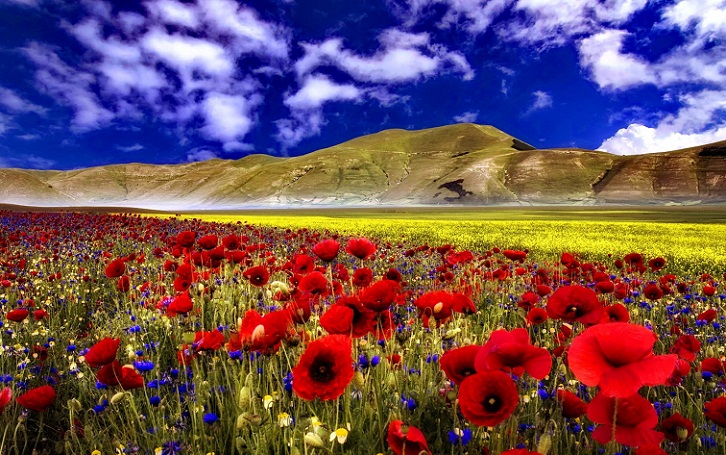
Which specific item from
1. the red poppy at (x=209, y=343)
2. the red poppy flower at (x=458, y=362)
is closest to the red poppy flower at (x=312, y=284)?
the red poppy at (x=209, y=343)

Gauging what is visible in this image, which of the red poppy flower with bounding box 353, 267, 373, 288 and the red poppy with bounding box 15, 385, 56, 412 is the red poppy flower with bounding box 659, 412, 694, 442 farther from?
the red poppy with bounding box 15, 385, 56, 412

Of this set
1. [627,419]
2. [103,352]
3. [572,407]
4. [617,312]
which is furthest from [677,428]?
[103,352]

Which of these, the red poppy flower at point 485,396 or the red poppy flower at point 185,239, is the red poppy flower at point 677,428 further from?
the red poppy flower at point 185,239

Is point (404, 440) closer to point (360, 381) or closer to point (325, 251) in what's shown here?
point (360, 381)

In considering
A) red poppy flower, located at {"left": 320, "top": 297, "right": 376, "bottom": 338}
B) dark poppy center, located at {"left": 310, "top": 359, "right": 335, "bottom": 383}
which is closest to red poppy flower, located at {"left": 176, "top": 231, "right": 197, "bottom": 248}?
red poppy flower, located at {"left": 320, "top": 297, "right": 376, "bottom": 338}

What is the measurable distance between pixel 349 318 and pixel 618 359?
41.5 inches

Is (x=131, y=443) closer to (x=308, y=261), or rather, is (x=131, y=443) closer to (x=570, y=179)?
(x=308, y=261)

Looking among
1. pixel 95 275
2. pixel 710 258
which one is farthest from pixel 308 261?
pixel 710 258

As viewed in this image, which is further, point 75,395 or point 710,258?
point 710,258

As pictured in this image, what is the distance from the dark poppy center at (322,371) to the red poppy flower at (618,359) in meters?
0.82

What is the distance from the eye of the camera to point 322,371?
1599mm

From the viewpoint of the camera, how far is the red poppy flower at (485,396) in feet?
4.14

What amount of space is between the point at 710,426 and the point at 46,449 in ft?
13.2

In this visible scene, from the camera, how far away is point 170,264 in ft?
15.1
